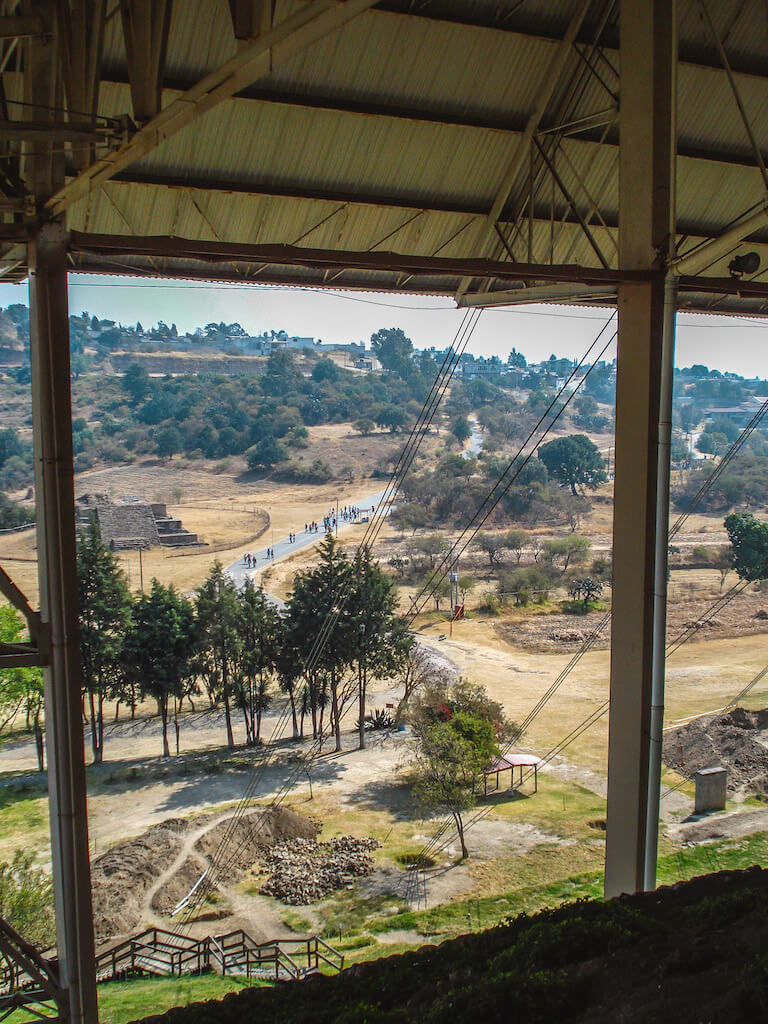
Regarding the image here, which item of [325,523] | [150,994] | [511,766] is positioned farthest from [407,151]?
[325,523]

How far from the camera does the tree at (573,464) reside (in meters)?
60.4

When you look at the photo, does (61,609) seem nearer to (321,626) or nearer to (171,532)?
(321,626)

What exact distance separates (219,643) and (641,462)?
17756 mm

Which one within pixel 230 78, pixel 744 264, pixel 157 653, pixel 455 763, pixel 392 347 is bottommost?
pixel 455 763

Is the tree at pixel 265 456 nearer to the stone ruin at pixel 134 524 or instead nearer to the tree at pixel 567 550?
the stone ruin at pixel 134 524

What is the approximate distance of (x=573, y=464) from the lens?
6047 cm

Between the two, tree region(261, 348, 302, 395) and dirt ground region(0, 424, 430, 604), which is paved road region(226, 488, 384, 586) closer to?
dirt ground region(0, 424, 430, 604)

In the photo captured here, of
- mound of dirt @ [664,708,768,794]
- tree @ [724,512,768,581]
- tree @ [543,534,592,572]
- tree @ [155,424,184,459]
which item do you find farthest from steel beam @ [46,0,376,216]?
tree @ [155,424,184,459]

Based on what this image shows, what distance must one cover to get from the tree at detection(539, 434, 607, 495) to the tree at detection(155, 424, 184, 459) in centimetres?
2802

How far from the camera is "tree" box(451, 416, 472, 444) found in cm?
7356

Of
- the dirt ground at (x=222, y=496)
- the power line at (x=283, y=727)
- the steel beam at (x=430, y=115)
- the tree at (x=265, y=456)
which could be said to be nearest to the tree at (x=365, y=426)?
the dirt ground at (x=222, y=496)


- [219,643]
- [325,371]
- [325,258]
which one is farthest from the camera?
[325,371]

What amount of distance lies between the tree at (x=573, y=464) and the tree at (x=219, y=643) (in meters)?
40.8

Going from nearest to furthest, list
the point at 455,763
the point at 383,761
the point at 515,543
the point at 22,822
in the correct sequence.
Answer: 1. the point at 455,763
2. the point at 22,822
3. the point at 383,761
4. the point at 515,543
